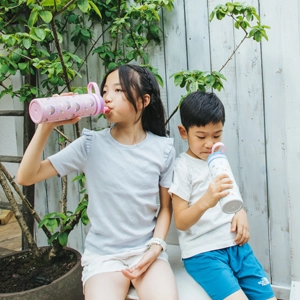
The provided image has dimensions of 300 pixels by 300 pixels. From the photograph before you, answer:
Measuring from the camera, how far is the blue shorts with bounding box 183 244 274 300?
1276mm

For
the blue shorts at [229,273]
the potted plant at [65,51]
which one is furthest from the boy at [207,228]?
the potted plant at [65,51]

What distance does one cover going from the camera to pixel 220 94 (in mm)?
1869

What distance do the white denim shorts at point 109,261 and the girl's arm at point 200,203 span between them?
172mm

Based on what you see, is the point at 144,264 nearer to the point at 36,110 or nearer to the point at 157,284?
the point at 157,284

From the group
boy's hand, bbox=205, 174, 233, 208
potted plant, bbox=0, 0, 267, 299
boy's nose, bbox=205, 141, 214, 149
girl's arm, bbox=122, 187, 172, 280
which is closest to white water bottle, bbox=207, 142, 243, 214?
boy's hand, bbox=205, 174, 233, 208

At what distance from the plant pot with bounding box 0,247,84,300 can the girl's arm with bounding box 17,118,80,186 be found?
0.55 meters

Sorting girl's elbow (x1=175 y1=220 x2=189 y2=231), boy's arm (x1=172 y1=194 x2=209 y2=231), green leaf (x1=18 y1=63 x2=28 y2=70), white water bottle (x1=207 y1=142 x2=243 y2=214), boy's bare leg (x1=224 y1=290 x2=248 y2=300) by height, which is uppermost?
green leaf (x1=18 y1=63 x2=28 y2=70)

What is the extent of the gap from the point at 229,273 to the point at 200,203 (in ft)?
0.86

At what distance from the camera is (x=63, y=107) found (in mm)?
1087

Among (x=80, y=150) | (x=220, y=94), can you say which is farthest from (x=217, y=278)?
(x=220, y=94)

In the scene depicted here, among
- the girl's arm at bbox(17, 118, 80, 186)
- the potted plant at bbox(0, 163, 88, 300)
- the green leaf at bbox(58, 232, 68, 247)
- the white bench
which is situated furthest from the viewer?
the green leaf at bbox(58, 232, 68, 247)

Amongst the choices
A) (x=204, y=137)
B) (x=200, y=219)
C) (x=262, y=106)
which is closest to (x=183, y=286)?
(x=200, y=219)

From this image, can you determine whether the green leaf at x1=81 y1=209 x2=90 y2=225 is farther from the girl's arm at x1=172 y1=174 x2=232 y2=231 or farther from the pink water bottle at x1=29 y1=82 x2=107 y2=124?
the pink water bottle at x1=29 y1=82 x2=107 y2=124

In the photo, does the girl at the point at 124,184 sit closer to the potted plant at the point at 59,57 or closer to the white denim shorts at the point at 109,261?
the white denim shorts at the point at 109,261
